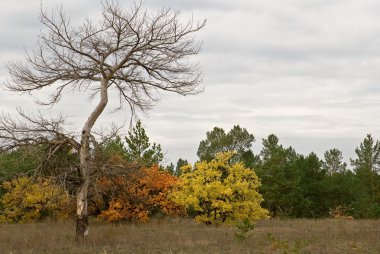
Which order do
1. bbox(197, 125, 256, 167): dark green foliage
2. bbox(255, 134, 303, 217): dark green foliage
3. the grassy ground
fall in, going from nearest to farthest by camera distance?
1. the grassy ground
2. bbox(255, 134, 303, 217): dark green foliage
3. bbox(197, 125, 256, 167): dark green foliage

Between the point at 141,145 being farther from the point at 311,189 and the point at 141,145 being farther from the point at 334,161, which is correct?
the point at 334,161

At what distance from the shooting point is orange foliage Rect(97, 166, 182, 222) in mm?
26828

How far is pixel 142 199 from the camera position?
1059 inches

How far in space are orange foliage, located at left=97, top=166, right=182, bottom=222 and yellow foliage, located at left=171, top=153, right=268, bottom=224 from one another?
2817 mm

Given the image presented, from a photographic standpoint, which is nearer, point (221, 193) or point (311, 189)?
point (221, 193)

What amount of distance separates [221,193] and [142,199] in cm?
569

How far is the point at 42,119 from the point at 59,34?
3.31 metres

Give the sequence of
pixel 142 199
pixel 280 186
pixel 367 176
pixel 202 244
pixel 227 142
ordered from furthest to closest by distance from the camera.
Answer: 1. pixel 227 142
2. pixel 367 176
3. pixel 280 186
4. pixel 142 199
5. pixel 202 244

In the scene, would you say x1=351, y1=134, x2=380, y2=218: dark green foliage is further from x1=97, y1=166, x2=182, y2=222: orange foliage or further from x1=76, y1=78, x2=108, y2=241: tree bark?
x1=76, y1=78, x2=108, y2=241: tree bark

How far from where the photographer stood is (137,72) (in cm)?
1817

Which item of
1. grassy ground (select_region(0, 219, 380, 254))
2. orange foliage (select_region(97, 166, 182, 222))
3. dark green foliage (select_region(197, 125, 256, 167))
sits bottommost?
grassy ground (select_region(0, 219, 380, 254))

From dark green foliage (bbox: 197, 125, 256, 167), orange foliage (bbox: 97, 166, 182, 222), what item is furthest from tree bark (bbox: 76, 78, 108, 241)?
dark green foliage (bbox: 197, 125, 256, 167)

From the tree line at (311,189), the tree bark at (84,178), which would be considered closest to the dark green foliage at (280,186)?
the tree line at (311,189)

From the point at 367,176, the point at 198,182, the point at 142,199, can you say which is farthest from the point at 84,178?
the point at 367,176
